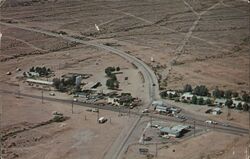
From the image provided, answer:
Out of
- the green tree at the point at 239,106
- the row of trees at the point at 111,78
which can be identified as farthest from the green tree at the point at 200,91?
the row of trees at the point at 111,78

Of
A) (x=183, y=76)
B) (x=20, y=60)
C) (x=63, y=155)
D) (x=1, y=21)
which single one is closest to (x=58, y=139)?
(x=63, y=155)

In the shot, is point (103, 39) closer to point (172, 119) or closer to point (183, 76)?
point (183, 76)

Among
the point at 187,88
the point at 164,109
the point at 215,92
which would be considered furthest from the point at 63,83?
the point at 215,92

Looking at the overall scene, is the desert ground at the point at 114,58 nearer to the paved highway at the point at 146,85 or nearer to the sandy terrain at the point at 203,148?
the sandy terrain at the point at 203,148

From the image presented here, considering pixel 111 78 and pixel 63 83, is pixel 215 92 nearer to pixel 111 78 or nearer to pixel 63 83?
pixel 111 78

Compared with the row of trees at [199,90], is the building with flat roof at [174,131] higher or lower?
lower
